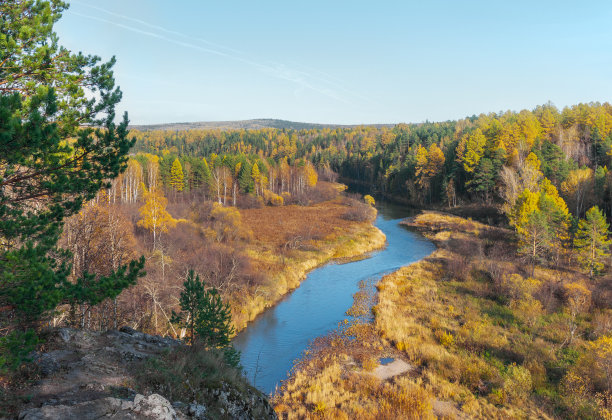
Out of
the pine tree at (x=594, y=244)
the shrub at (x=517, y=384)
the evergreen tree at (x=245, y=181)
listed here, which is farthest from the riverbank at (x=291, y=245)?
the pine tree at (x=594, y=244)

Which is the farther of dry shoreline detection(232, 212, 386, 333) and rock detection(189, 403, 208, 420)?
dry shoreline detection(232, 212, 386, 333)

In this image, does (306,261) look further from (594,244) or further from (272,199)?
(272,199)

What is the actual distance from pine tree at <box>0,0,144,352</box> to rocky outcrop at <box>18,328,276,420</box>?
1246mm

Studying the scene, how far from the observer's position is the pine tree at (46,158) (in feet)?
22.1

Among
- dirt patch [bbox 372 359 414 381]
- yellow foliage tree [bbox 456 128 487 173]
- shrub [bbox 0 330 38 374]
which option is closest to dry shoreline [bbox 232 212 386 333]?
dirt patch [bbox 372 359 414 381]

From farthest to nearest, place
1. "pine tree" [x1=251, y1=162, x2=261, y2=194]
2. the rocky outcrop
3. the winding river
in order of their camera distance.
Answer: "pine tree" [x1=251, y1=162, x2=261, y2=194], the winding river, the rocky outcrop

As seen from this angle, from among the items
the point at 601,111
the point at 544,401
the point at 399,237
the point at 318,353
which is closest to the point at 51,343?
the point at 318,353

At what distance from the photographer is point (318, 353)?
21.2 metres

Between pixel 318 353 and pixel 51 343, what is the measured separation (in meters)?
15.3

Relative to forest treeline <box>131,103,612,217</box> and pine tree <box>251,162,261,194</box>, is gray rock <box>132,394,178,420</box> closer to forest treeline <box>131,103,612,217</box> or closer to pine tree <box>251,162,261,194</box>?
forest treeline <box>131,103,612,217</box>

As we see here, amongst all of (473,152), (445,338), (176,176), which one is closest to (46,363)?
(445,338)

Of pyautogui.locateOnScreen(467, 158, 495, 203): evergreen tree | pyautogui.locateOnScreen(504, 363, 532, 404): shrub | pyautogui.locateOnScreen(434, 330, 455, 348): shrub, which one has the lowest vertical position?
pyautogui.locateOnScreen(434, 330, 455, 348): shrub

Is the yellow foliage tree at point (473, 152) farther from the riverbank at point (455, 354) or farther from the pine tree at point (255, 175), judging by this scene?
the pine tree at point (255, 175)

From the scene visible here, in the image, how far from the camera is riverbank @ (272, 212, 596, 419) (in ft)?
52.3
